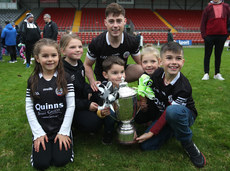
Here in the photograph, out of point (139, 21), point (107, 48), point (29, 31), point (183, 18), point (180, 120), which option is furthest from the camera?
point (183, 18)

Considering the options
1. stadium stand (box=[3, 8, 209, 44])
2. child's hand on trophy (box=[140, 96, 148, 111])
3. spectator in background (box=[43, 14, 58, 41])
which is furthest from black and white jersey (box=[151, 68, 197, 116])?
stadium stand (box=[3, 8, 209, 44])

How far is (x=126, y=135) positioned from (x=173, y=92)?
65 centimetres

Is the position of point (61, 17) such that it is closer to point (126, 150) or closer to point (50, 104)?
point (50, 104)

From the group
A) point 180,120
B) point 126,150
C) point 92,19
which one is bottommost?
point 126,150

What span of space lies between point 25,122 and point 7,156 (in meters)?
0.83

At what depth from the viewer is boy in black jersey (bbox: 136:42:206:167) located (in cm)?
183

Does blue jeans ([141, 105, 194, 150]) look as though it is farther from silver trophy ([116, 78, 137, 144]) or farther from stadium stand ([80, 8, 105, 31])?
stadium stand ([80, 8, 105, 31])

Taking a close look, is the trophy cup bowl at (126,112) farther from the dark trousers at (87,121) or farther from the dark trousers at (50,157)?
the dark trousers at (50,157)

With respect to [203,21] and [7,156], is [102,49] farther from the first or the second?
[203,21]

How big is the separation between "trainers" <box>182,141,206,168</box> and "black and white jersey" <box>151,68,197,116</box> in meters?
0.37

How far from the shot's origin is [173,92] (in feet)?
6.52

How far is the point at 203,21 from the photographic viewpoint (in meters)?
4.77

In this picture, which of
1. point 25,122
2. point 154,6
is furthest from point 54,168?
point 154,6

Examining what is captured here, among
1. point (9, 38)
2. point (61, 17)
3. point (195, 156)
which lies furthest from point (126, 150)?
point (61, 17)
